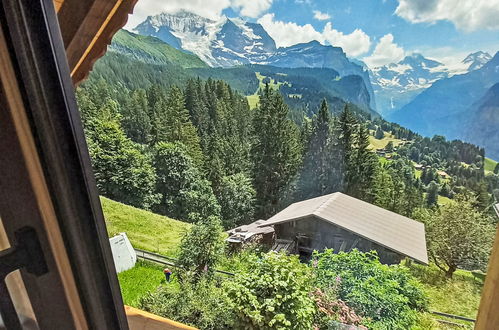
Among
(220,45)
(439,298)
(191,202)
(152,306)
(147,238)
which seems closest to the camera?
(152,306)

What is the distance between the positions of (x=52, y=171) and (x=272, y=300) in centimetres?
219

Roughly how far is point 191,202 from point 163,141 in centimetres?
311

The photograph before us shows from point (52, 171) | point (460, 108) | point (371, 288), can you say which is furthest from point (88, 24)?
point (460, 108)

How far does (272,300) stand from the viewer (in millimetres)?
2150

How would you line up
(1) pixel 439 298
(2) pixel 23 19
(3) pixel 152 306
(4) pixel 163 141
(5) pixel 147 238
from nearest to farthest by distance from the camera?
(2) pixel 23 19 → (3) pixel 152 306 → (1) pixel 439 298 → (5) pixel 147 238 → (4) pixel 163 141

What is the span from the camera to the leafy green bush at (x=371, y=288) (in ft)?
8.96

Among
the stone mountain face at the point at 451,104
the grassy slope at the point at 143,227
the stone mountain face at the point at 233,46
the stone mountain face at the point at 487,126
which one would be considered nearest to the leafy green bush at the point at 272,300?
the grassy slope at the point at 143,227

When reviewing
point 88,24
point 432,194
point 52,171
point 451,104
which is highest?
point 88,24

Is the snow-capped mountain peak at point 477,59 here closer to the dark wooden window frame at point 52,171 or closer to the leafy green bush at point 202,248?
the leafy green bush at point 202,248

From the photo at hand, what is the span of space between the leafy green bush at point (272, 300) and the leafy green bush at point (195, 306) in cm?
17

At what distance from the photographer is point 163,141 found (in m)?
12.4

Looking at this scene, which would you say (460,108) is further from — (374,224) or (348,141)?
(374,224)

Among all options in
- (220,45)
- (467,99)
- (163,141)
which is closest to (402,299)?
(163,141)

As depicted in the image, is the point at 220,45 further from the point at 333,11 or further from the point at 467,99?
the point at 467,99
